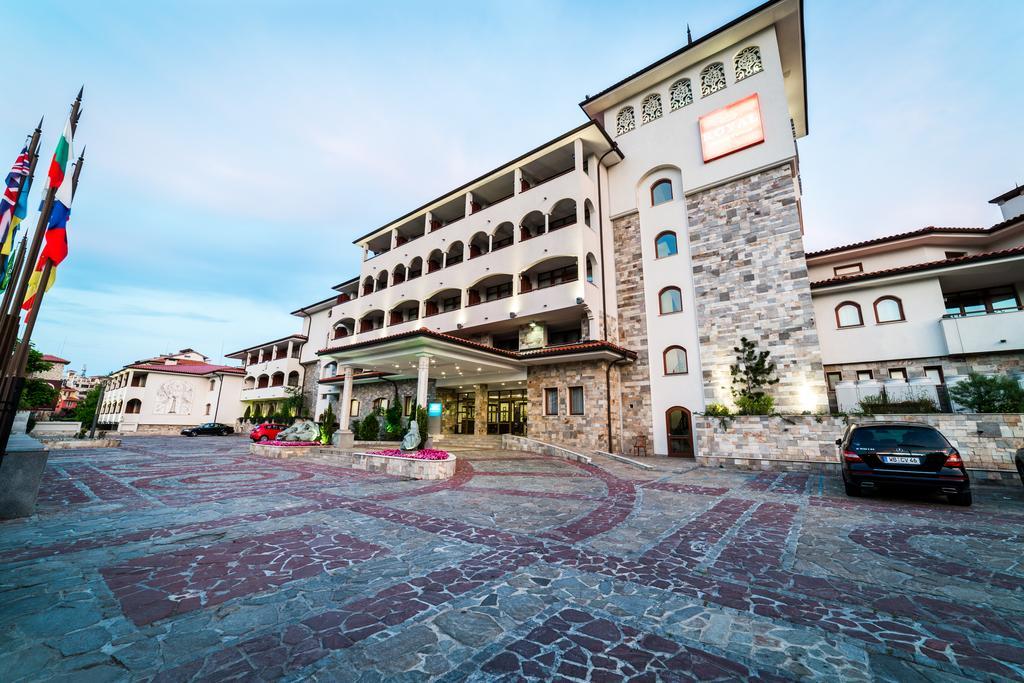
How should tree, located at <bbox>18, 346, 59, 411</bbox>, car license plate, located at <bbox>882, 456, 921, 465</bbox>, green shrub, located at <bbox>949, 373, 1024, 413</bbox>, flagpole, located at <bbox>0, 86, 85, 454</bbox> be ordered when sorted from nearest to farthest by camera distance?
flagpole, located at <bbox>0, 86, 85, 454</bbox>, car license plate, located at <bbox>882, 456, 921, 465</bbox>, green shrub, located at <bbox>949, 373, 1024, 413</bbox>, tree, located at <bbox>18, 346, 59, 411</bbox>

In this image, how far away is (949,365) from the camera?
13.9 metres

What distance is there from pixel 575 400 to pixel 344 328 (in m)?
21.0

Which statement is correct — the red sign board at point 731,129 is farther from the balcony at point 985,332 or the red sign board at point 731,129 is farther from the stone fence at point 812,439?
the stone fence at point 812,439

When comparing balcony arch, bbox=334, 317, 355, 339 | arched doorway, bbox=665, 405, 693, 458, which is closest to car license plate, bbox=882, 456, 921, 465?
Result: arched doorway, bbox=665, 405, 693, 458

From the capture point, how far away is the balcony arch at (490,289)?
844 inches

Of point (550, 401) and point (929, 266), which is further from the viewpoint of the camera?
point (550, 401)

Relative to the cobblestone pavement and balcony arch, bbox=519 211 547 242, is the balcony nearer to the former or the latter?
the cobblestone pavement

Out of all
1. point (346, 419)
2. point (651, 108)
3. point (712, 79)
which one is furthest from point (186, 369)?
point (712, 79)

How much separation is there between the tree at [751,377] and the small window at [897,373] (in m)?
4.63

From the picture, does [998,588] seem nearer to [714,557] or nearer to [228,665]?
[714,557]

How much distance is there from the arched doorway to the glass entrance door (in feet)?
23.2

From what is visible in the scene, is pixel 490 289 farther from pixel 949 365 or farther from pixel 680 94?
pixel 949 365

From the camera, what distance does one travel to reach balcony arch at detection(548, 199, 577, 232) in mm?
19375

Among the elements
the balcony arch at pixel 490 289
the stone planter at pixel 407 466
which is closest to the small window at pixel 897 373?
the balcony arch at pixel 490 289
